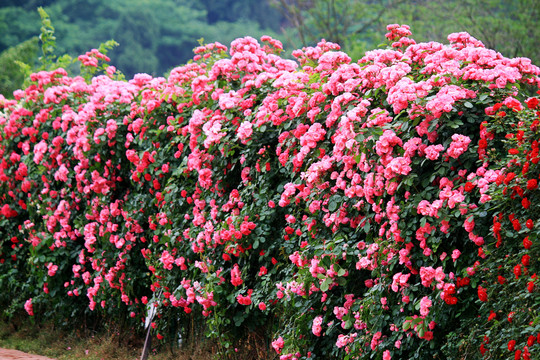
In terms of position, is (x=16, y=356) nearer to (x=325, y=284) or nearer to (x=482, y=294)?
(x=325, y=284)

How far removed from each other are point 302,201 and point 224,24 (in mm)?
29140

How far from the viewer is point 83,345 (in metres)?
5.73

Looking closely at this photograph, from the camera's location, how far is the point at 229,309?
4512 mm

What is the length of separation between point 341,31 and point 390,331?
854 inches

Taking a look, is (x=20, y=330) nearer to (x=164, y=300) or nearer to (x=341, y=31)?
(x=164, y=300)

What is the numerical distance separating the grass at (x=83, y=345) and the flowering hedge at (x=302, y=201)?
0.61 ft

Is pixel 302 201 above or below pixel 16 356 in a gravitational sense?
above

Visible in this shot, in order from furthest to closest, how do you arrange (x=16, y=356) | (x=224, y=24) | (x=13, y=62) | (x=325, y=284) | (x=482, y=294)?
(x=224, y=24) < (x=13, y=62) < (x=16, y=356) < (x=325, y=284) < (x=482, y=294)

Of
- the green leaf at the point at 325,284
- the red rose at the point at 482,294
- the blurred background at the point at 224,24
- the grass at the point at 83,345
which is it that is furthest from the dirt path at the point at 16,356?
the blurred background at the point at 224,24

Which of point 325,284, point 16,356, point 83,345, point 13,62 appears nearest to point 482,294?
point 325,284

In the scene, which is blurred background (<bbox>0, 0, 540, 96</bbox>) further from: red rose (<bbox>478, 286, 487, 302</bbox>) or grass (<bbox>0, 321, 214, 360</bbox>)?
red rose (<bbox>478, 286, 487, 302</bbox>)

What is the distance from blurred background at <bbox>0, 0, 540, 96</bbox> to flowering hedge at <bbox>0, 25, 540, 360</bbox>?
42.3 feet

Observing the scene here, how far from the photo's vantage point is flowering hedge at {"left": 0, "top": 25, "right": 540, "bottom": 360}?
3068 mm

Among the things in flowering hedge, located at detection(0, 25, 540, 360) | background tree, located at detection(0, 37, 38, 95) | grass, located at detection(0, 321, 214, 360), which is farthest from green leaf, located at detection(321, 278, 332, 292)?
background tree, located at detection(0, 37, 38, 95)
